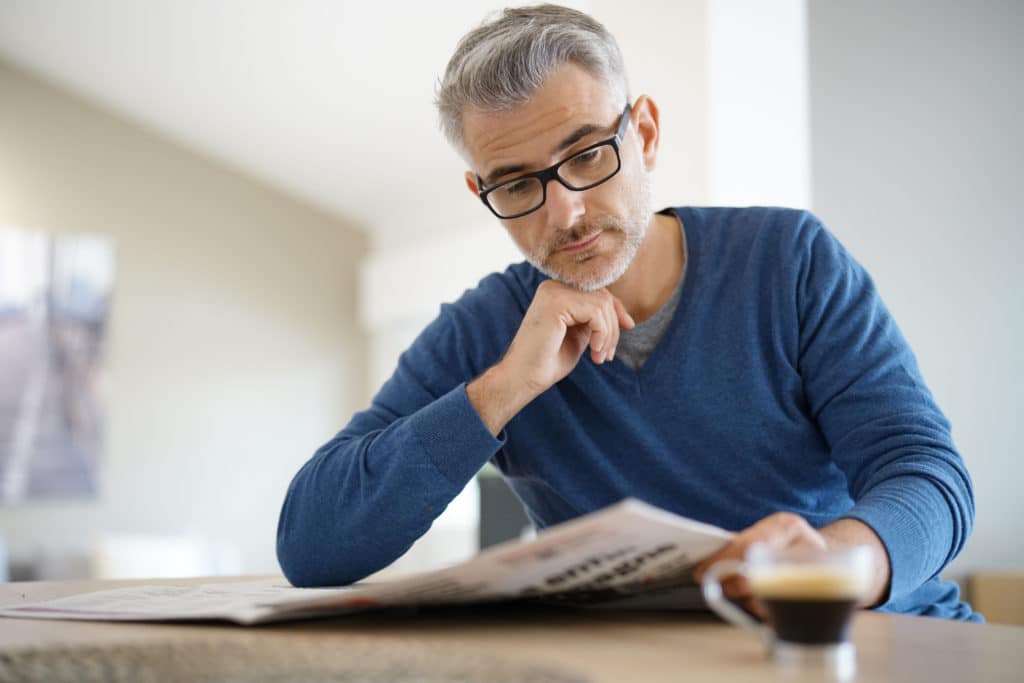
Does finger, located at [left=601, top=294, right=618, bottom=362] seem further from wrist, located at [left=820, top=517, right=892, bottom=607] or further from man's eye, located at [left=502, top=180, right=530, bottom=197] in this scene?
wrist, located at [left=820, top=517, right=892, bottom=607]

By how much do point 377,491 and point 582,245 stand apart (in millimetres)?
373

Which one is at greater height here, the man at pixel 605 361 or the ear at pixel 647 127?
the ear at pixel 647 127

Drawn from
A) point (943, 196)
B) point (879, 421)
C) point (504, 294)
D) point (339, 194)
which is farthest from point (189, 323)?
point (879, 421)

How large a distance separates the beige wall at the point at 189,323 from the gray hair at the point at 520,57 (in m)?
5.20

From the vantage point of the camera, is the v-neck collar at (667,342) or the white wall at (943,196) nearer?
the v-neck collar at (667,342)

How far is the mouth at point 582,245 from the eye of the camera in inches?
48.2

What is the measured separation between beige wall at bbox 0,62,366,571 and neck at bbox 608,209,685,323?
17.3 ft

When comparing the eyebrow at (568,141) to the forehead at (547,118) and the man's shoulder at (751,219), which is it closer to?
the forehead at (547,118)

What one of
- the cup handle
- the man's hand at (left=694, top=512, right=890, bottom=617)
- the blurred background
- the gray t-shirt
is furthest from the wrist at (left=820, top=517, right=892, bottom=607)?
the blurred background

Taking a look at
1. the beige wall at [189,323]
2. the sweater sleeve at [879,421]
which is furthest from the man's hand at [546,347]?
the beige wall at [189,323]

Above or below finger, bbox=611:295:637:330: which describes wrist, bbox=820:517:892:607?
below

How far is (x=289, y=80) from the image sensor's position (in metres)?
5.27

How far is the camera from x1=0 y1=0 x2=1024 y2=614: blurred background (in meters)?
2.43

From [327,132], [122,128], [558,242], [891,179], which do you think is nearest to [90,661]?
[558,242]
